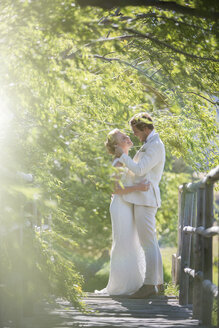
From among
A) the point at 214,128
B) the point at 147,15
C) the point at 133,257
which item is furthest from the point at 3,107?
the point at 214,128

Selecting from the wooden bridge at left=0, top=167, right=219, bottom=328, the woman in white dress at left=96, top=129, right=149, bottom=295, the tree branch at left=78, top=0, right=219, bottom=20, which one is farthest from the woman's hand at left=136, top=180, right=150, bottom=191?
the tree branch at left=78, top=0, right=219, bottom=20

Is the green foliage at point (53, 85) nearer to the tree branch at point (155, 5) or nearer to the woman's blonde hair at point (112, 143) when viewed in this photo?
the tree branch at point (155, 5)

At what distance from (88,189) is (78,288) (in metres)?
10.1

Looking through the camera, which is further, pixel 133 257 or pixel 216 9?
pixel 133 257

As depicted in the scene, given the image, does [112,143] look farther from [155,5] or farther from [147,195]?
[155,5]

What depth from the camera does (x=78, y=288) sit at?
517 cm

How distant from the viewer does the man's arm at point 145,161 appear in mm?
6660

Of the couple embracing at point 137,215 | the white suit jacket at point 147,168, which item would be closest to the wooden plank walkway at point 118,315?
the couple embracing at point 137,215

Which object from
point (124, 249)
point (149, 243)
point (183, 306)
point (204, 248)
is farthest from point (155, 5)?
point (124, 249)

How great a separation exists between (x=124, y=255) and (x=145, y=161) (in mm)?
1193

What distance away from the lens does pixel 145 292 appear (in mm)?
6773

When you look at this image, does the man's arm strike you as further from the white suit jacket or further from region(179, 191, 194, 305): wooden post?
region(179, 191, 194, 305): wooden post

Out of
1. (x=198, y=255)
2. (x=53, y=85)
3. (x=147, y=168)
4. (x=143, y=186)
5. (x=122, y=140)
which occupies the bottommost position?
(x=198, y=255)

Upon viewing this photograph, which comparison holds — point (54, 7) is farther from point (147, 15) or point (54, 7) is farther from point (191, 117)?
A: point (191, 117)
